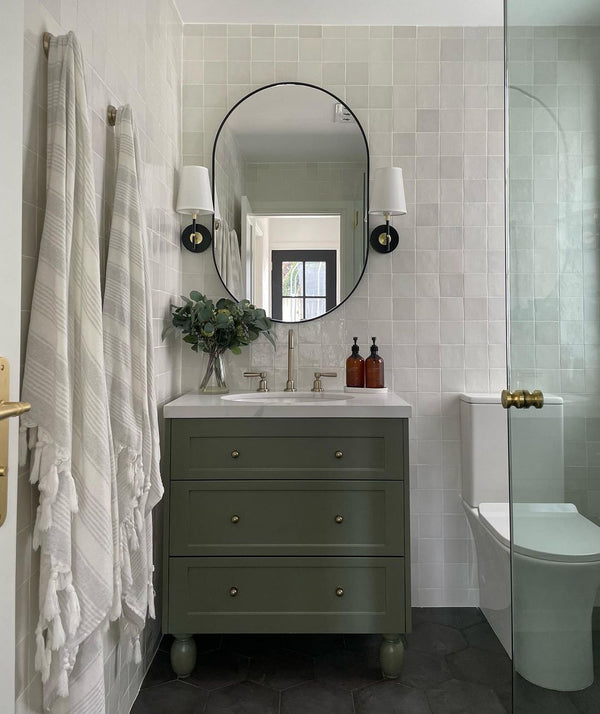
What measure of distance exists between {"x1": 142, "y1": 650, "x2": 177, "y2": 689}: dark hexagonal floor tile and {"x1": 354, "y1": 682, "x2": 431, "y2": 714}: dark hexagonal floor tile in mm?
631

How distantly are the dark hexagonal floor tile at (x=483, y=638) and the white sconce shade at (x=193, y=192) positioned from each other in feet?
6.37

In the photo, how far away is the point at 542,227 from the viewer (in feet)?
4.01

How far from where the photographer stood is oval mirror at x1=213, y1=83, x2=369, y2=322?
2467 mm

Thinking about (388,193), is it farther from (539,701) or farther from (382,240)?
(539,701)

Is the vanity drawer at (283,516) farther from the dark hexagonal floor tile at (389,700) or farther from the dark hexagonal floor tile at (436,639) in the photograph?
the dark hexagonal floor tile at (436,639)

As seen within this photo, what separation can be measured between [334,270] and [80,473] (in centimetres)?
153

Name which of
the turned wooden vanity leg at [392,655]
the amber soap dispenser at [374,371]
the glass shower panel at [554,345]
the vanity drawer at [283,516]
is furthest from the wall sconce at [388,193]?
the turned wooden vanity leg at [392,655]

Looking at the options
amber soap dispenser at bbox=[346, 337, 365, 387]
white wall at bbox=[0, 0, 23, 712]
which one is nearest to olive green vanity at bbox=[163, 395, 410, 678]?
amber soap dispenser at bbox=[346, 337, 365, 387]

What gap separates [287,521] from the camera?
75.3 inches

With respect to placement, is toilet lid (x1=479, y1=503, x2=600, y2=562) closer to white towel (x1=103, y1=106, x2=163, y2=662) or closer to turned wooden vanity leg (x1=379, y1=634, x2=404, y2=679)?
turned wooden vanity leg (x1=379, y1=634, x2=404, y2=679)

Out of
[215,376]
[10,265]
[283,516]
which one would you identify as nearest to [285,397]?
[215,376]

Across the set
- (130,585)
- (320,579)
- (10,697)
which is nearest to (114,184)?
(130,585)

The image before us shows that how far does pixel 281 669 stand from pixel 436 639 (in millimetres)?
612

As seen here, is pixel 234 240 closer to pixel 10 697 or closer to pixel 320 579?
pixel 320 579
